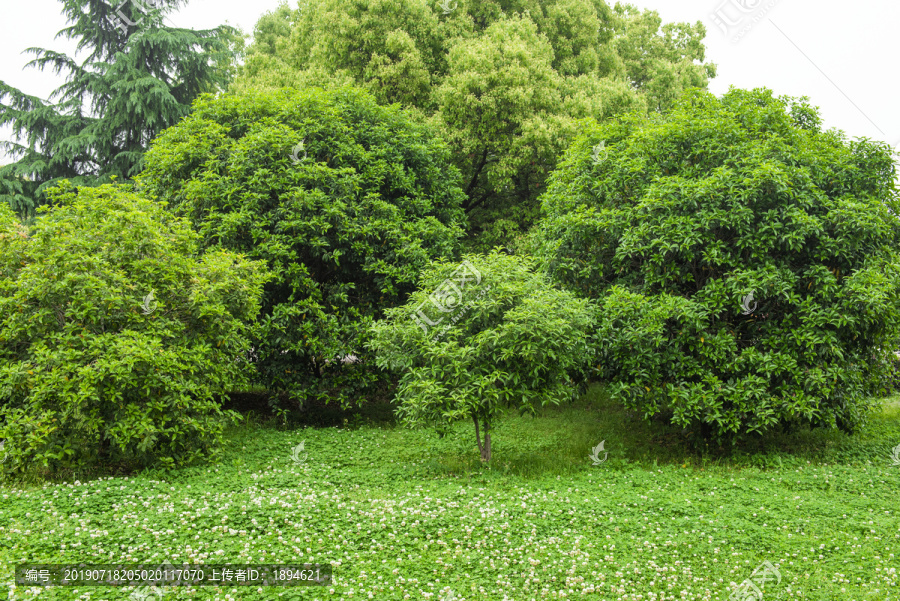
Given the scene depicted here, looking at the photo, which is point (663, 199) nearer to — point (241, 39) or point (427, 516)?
point (427, 516)

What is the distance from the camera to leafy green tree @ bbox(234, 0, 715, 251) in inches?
593

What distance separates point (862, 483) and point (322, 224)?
9495mm

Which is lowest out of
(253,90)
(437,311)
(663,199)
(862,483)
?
(862,483)

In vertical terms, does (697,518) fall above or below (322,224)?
below

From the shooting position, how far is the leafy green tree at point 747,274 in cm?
895

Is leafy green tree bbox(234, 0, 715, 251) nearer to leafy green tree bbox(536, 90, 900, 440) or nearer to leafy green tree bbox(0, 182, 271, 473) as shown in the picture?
leafy green tree bbox(536, 90, 900, 440)

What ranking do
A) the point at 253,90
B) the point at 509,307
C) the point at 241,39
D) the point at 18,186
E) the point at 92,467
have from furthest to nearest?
the point at 241,39 < the point at 18,186 < the point at 253,90 < the point at 509,307 < the point at 92,467

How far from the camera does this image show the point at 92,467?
8.27m

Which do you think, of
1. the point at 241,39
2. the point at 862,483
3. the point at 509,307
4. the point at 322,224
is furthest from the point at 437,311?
the point at 241,39

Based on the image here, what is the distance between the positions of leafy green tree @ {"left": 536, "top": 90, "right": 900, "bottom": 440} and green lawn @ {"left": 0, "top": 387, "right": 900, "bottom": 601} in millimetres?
1309

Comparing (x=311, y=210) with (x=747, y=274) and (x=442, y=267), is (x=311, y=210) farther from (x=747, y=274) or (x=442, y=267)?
(x=747, y=274)

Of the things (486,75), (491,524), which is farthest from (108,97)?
(491,524)

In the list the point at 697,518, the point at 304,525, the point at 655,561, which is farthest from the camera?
the point at 697,518

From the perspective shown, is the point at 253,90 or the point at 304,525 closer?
the point at 304,525
